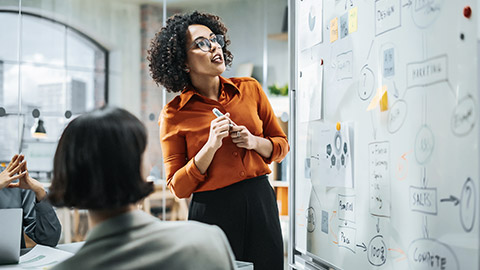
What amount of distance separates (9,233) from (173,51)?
861mm

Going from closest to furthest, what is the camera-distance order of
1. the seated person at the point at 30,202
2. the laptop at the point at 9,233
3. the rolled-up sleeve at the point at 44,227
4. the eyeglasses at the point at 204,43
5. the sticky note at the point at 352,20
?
the laptop at the point at 9,233 → the sticky note at the point at 352,20 → the seated person at the point at 30,202 → the eyeglasses at the point at 204,43 → the rolled-up sleeve at the point at 44,227

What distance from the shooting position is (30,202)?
→ 2.45 metres

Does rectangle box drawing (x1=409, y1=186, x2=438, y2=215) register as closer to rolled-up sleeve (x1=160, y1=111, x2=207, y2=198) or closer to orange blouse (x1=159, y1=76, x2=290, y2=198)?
orange blouse (x1=159, y1=76, x2=290, y2=198)

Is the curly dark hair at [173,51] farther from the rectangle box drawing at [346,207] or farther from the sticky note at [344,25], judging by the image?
the rectangle box drawing at [346,207]

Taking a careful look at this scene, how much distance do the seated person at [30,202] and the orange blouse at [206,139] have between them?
0.51 meters

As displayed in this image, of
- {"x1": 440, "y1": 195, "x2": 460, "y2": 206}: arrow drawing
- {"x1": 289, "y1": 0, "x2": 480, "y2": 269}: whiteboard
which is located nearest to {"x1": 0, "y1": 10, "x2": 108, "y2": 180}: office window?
{"x1": 289, "y1": 0, "x2": 480, "y2": 269}: whiteboard

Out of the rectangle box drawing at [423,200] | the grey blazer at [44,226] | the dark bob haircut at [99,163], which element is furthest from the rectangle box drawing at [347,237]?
the grey blazer at [44,226]

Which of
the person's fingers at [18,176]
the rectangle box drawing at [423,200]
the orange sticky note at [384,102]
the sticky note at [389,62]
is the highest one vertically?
the sticky note at [389,62]

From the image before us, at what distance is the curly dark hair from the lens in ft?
6.15

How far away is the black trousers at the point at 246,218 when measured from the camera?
178cm

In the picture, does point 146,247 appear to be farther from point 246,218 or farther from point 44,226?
point 44,226

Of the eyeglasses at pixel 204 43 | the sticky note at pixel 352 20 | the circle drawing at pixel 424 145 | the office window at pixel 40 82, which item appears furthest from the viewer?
the office window at pixel 40 82

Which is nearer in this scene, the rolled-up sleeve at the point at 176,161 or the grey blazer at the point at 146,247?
the grey blazer at the point at 146,247

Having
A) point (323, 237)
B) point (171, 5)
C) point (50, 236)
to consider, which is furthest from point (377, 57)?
point (171, 5)
